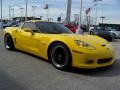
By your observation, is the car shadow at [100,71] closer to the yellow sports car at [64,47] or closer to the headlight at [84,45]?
the yellow sports car at [64,47]

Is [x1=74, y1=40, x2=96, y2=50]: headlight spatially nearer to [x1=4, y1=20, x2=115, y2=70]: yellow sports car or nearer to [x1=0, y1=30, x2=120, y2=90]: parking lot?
[x1=4, y1=20, x2=115, y2=70]: yellow sports car

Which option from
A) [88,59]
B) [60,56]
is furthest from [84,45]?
[60,56]

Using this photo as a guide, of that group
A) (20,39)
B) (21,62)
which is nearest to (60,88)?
(21,62)

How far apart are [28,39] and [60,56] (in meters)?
1.64

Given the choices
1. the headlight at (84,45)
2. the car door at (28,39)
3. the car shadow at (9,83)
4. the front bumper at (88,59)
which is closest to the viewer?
the car shadow at (9,83)

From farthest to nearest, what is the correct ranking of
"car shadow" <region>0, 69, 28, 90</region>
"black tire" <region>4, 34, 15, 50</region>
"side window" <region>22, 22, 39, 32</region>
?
"black tire" <region>4, 34, 15, 50</region> < "side window" <region>22, 22, 39, 32</region> < "car shadow" <region>0, 69, 28, 90</region>

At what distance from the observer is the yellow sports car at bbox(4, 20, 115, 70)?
591 centimetres

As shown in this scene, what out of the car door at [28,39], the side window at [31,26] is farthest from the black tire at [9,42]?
the side window at [31,26]

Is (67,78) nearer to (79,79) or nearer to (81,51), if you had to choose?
(79,79)

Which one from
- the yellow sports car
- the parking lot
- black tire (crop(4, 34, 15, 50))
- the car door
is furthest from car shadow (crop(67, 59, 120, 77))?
black tire (crop(4, 34, 15, 50))

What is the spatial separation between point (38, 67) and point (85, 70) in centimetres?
121

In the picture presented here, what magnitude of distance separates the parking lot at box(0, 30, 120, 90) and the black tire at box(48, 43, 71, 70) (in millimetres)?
148

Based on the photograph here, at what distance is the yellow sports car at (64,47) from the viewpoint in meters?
5.91

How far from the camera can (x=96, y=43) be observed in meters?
6.35
